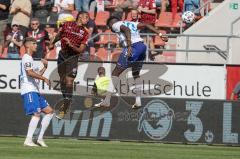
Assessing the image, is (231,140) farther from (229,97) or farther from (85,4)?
(85,4)

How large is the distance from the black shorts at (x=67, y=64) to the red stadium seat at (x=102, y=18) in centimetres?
508

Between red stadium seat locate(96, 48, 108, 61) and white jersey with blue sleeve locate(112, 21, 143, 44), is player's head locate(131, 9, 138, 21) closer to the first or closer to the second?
red stadium seat locate(96, 48, 108, 61)

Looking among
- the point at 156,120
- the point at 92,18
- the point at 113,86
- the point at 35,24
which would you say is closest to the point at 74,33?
the point at 113,86

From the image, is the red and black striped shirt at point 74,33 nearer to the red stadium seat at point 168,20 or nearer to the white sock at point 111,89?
the white sock at point 111,89

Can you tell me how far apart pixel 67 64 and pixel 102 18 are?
19.3 feet

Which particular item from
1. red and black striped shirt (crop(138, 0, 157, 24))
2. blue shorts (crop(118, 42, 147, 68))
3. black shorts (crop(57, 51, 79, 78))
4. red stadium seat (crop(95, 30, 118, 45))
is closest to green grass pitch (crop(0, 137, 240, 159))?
blue shorts (crop(118, 42, 147, 68))

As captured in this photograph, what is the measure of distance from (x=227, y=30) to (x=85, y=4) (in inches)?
179

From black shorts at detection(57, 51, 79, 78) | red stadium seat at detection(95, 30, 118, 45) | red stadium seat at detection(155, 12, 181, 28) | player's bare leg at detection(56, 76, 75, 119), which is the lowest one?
player's bare leg at detection(56, 76, 75, 119)

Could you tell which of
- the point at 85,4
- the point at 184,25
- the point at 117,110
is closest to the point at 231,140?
the point at 117,110

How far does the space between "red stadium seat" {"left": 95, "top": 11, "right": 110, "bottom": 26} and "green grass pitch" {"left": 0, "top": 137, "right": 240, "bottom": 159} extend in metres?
7.97

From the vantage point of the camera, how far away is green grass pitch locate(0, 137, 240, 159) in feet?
55.4

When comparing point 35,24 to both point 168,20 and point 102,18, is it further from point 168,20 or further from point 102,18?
point 168,20

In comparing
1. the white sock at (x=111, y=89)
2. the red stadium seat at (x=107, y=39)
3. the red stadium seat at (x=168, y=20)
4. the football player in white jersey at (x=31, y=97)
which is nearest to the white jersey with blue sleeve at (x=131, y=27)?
the white sock at (x=111, y=89)

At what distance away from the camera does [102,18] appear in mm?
29875
